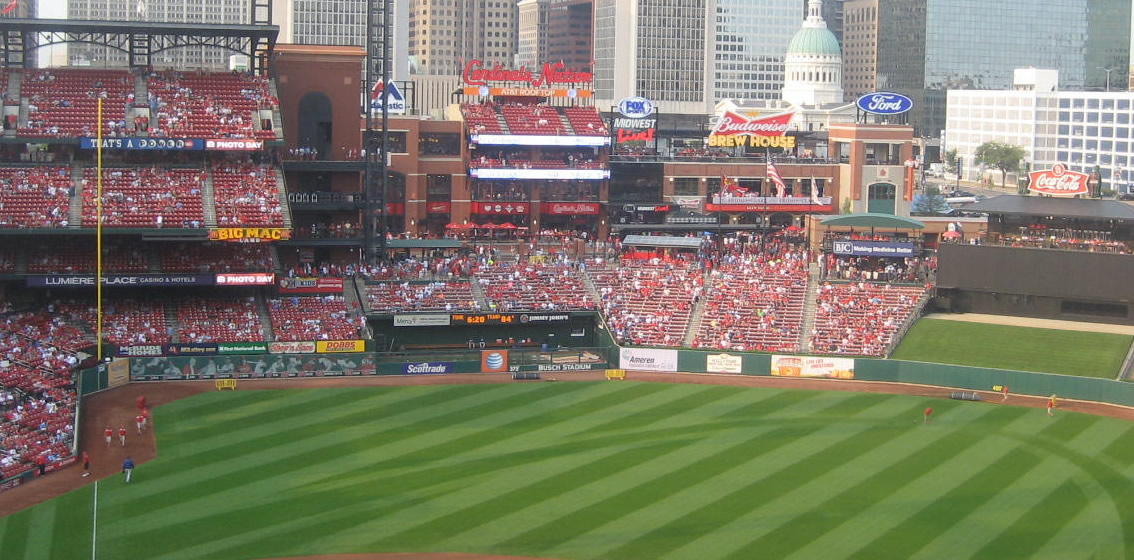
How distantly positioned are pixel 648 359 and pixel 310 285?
1839 cm

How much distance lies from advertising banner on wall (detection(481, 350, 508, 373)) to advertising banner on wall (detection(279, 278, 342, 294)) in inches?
403

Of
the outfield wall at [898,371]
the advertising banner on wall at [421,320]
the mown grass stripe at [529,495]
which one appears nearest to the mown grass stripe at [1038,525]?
the mown grass stripe at [529,495]

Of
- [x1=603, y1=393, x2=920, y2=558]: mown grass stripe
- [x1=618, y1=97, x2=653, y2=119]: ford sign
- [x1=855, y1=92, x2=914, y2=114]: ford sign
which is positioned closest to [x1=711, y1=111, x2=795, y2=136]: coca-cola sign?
[x1=855, y1=92, x2=914, y2=114]: ford sign

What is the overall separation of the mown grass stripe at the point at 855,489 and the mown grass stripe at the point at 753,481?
131 cm

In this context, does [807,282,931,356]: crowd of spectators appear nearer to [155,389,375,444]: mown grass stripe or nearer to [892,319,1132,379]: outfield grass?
[892,319,1132,379]: outfield grass

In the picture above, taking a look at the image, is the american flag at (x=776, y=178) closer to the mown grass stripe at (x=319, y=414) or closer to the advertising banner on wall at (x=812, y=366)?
the advertising banner on wall at (x=812, y=366)

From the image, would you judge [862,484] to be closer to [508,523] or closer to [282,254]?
[508,523]

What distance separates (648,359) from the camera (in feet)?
237

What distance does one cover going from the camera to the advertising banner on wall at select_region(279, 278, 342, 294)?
250 feet

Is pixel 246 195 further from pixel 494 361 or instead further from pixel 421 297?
pixel 494 361

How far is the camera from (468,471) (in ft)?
172

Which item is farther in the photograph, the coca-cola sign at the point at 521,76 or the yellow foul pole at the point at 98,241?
the coca-cola sign at the point at 521,76

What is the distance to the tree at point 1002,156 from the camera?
187 meters

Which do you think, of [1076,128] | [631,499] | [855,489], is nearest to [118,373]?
[631,499]
